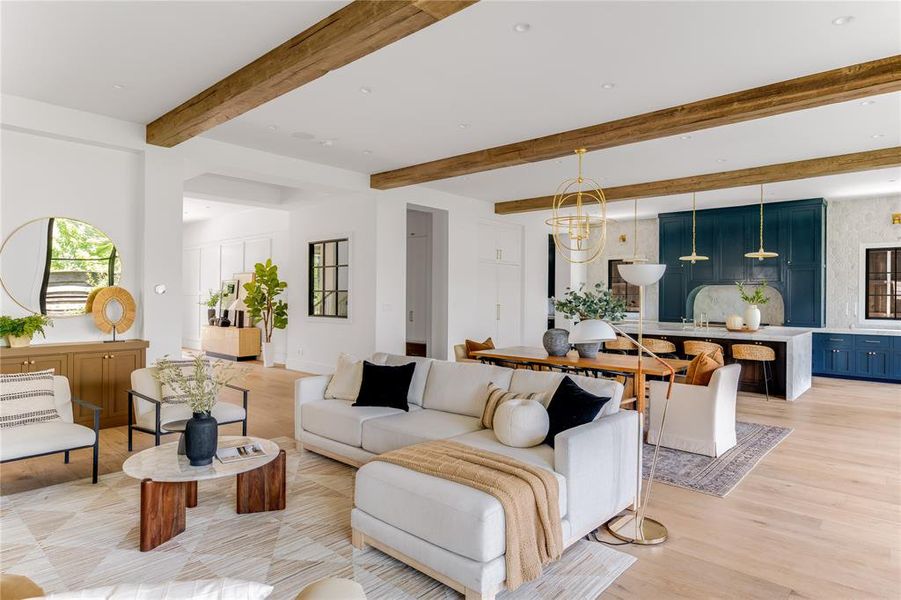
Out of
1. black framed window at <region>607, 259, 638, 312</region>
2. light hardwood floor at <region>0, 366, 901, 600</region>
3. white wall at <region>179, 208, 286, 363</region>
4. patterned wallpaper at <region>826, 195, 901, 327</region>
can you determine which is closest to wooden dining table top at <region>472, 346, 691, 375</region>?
light hardwood floor at <region>0, 366, 901, 600</region>

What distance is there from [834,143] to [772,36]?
9.99 ft

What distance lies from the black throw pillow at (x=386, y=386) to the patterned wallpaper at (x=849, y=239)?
330 inches

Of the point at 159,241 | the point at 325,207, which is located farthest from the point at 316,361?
the point at 159,241

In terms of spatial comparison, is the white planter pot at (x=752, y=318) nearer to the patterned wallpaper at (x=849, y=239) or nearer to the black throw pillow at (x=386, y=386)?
the patterned wallpaper at (x=849, y=239)

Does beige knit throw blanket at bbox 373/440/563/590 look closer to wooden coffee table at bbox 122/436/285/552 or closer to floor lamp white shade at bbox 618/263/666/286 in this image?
wooden coffee table at bbox 122/436/285/552

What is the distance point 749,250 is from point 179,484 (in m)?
9.62

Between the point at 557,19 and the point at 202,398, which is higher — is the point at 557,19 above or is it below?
above

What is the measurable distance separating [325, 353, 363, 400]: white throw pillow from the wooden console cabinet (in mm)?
2161

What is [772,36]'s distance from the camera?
330 centimetres

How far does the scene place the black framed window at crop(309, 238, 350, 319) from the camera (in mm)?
8133

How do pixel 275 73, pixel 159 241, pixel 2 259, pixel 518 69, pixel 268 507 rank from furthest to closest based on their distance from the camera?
pixel 159 241 < pixel 2 259 < pixel 518 69 < pixel 275 73 < pixel 268 507

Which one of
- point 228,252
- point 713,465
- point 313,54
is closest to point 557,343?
point 713,465

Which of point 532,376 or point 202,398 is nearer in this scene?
point 202,398

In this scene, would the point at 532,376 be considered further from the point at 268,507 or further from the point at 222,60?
the point at 222,60
